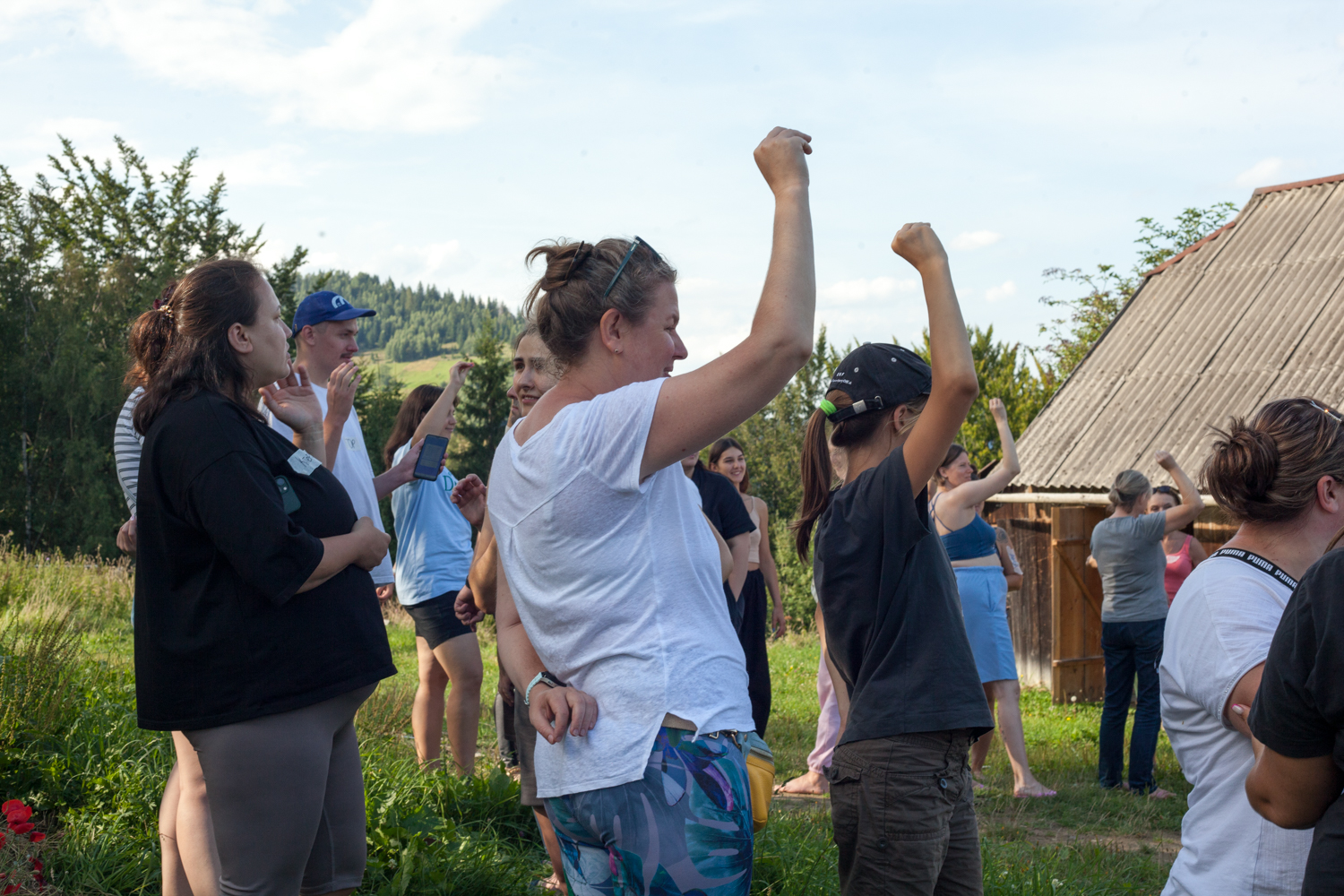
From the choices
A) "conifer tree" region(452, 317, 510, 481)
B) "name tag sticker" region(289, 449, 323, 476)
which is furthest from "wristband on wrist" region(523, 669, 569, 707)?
"conifer tree" region(452, 317, 510, 481)

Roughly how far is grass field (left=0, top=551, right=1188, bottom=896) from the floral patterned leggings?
2135 mm

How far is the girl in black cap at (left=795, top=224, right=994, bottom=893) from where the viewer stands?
2.23 metres

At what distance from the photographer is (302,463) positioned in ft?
8.56

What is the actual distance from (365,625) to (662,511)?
1.24m

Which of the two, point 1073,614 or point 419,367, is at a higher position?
point 419,367

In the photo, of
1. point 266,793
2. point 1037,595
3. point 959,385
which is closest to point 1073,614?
point 1037,595

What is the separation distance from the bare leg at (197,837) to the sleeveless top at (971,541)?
480cm

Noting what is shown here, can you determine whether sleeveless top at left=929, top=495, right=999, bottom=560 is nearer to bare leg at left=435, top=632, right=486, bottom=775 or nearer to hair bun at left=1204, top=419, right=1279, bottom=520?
bare leg at left=435, top=632, right=486, bottom=775

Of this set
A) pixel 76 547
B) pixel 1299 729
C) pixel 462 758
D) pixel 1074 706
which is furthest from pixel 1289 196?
pixel 76 547

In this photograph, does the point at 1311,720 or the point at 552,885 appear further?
the point at 552,885

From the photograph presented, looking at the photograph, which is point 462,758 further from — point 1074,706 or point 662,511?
point 1074,706

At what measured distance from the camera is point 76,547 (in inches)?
984

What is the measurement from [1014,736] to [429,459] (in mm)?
4425

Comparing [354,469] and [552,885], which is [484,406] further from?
[552,885]
